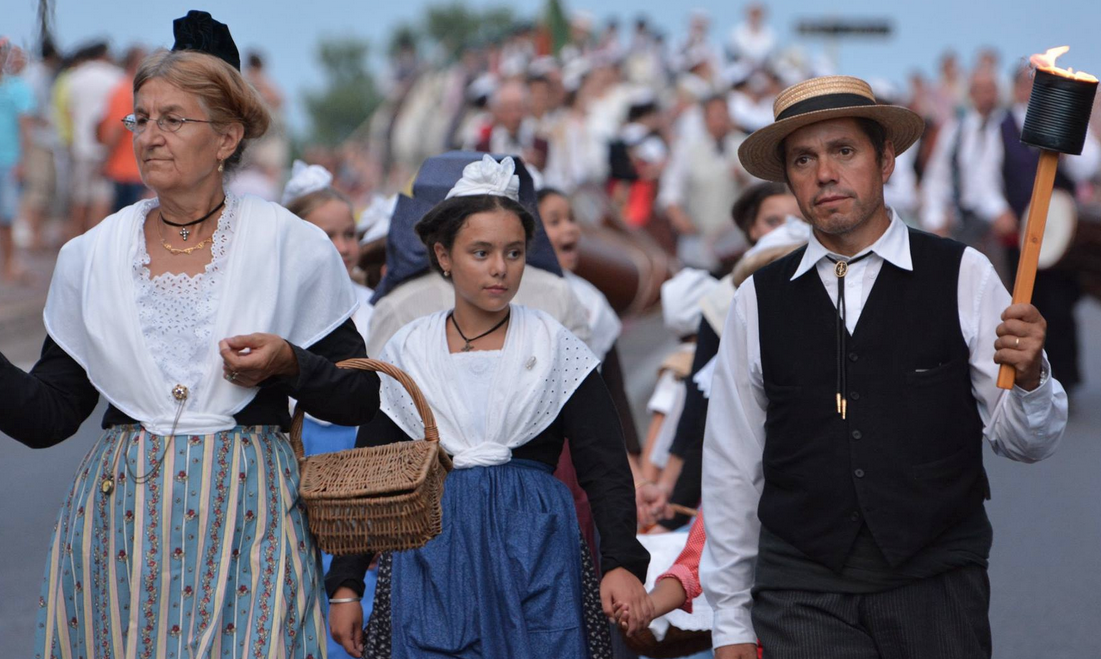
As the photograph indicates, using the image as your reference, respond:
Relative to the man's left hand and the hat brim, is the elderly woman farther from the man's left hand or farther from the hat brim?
the man's left hand

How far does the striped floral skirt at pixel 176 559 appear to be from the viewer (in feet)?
11.8

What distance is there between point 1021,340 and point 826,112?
78 cm

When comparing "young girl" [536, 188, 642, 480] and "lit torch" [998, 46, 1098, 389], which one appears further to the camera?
"young girl" [536, 188, 642, 480]

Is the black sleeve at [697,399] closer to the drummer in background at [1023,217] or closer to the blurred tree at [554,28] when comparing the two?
the drummer in background at [1023,217]

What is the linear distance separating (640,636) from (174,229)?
1782 mm

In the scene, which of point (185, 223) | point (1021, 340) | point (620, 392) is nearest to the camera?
point (1021, 340)

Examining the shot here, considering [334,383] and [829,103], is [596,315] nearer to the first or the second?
[829,103]

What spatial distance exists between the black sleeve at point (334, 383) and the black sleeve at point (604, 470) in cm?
60

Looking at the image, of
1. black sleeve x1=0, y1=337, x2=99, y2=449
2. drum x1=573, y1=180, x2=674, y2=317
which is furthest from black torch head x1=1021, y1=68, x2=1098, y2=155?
drum x1=573, y1=180, x2=674, y2=317

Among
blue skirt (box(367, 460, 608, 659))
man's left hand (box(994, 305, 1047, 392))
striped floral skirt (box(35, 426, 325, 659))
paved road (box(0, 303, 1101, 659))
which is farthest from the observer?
paved road (box(0, 303, 1101, 659))

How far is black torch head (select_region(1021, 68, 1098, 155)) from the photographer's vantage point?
3.59 meters

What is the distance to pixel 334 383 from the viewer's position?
3744 millimetres

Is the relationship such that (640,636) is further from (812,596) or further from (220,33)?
(220,33)

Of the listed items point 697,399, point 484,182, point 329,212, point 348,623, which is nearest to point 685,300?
point 697,399
